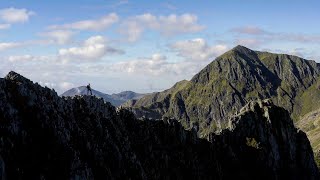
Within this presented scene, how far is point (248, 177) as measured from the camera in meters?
174

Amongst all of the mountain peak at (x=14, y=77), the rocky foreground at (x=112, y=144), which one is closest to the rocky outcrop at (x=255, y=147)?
the rocky foreground at (x=112, y=144)

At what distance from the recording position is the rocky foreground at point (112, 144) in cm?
8681

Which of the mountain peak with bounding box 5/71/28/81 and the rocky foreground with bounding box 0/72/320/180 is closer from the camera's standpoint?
the rocky foreground with bounding box 0/72/320/180

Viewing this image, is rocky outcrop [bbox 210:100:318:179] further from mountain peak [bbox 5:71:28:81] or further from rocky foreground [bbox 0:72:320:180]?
mountain peak [bbox 5:71:28:81]

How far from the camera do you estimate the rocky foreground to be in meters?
86.8

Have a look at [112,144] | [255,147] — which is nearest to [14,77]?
[112,144]

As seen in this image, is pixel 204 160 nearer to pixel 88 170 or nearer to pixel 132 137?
pixel 132 137

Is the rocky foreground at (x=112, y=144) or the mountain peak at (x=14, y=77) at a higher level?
the mountain peak at (x=14, y=77)

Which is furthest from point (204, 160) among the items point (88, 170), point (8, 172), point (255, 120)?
point (8, 172)

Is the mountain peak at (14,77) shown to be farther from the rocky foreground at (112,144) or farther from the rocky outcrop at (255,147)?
the rocky outcrop at (255,147)

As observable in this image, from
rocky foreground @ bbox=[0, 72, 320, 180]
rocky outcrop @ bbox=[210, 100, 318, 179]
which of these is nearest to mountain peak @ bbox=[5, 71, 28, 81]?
rocky foreground @ bbox=[0, 72, 320, 180]

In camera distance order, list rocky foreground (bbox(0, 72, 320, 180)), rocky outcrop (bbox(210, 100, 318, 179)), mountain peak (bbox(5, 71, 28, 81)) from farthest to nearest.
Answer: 1. rocky outcrop (bbox(210, 100, 318, 179))
2. mountain peak (bbox(5, 71, 28, 81))
3. rocky foreground (bbox(0, 72, 320, 180))

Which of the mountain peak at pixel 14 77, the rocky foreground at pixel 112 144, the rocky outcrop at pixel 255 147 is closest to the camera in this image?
the rocky foreground at pixel 112 144

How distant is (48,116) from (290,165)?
453ft
